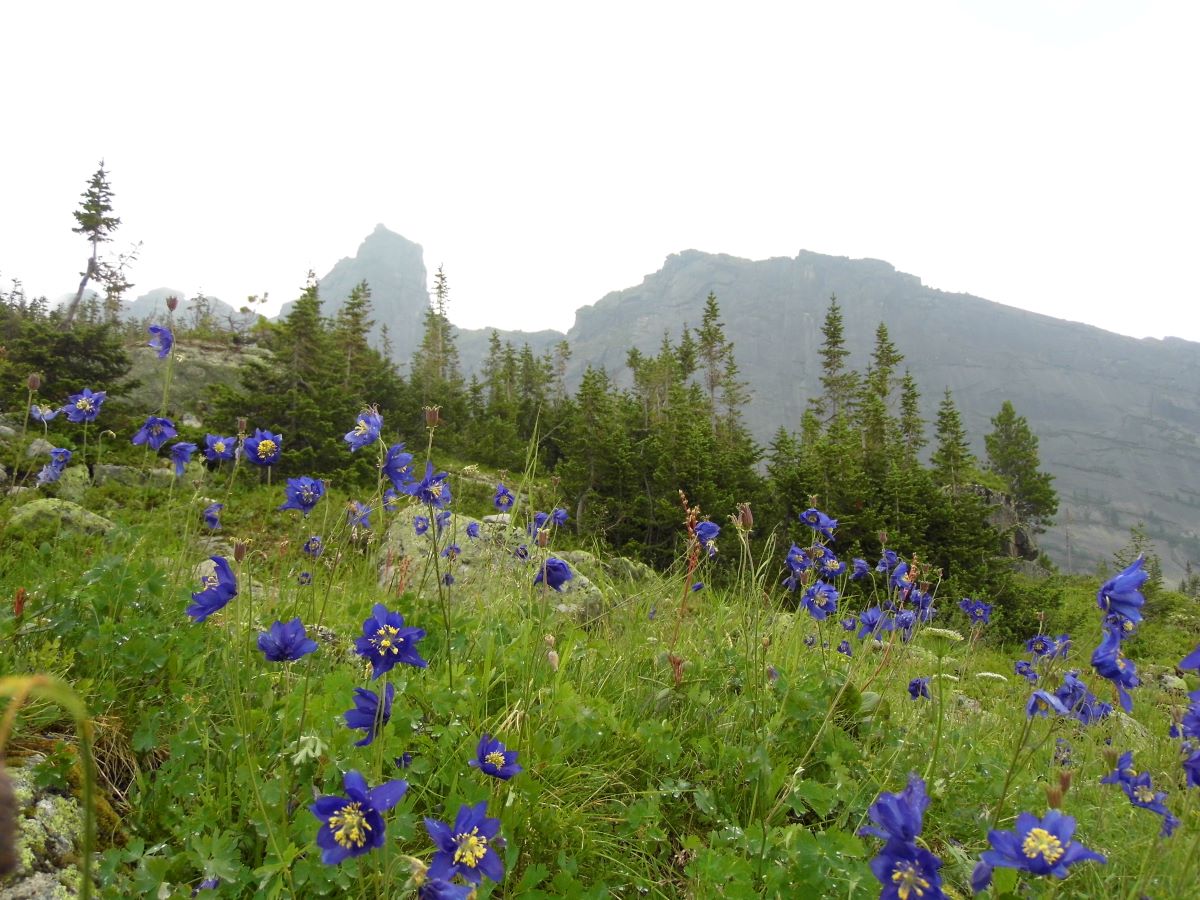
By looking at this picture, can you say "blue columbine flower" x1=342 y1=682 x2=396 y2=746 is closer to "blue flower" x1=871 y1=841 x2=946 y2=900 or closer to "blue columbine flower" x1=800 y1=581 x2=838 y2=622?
"blue flower" x1=871 y1=841 x2=946 y2=900

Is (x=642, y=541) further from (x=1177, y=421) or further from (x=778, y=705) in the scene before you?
(x=1177, y=421)

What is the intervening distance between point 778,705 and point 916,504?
446 inches

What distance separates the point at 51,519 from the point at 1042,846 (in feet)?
30.2

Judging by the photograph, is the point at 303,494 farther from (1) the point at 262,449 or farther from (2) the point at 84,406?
(2) the point at 84,406

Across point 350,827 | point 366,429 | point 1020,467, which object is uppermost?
point 366,429

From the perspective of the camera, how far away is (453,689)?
2561 mm

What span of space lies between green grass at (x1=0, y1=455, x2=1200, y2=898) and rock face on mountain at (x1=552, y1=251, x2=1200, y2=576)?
120388 millimetres

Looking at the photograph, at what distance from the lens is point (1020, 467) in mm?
37469

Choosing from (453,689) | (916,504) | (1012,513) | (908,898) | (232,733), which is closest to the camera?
(908,898)

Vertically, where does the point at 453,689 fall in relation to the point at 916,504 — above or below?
above

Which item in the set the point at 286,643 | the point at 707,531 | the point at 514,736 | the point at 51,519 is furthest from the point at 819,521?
the point at 51,519

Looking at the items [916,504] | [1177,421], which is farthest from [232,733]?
[1177,421]

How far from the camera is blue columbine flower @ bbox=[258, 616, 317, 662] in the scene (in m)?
1.76

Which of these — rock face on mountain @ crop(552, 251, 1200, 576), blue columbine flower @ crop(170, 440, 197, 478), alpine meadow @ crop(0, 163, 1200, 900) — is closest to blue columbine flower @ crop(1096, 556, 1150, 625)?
alpine meadow @ crop(0, 163, 1200, 900)
